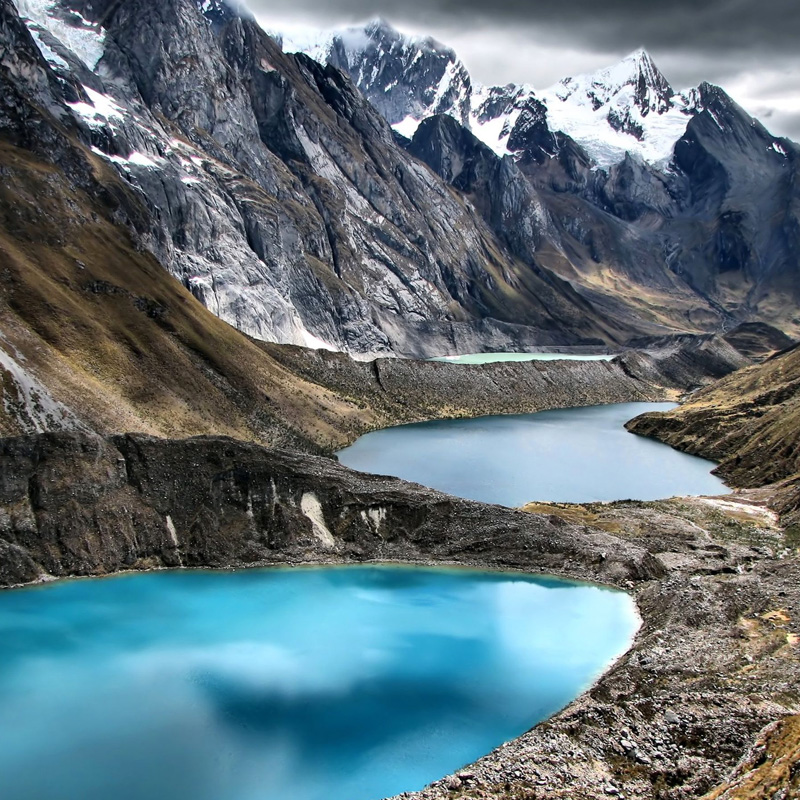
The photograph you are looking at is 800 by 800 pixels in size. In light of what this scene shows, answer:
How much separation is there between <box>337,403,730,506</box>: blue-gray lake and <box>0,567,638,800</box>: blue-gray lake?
36143 millimetres

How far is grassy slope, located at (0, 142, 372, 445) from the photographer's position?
102500 millimetres

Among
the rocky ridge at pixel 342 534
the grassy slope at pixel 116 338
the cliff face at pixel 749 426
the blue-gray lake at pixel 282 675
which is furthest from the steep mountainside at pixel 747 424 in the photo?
the blue-gray lake at pixel 282 675

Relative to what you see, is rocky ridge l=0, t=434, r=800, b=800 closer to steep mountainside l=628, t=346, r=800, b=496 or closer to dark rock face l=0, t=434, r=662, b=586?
dark rock face l=0, t=434, r=662, b=586

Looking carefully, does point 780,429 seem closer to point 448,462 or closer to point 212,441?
point 448,462

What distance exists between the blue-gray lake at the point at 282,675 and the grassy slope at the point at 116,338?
39.0 m

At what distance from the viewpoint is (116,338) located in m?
115

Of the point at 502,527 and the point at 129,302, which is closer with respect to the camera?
the point at 502,527

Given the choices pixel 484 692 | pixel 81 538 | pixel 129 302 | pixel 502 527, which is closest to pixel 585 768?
pixel 484 692

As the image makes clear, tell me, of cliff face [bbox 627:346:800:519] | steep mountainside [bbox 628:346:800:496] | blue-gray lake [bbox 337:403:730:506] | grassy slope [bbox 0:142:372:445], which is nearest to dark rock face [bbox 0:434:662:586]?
grassy slope [bbox 0:142:372:445]

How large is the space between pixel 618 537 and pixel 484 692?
29.7 metres

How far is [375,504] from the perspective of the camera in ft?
242

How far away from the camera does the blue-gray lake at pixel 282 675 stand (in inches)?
1586

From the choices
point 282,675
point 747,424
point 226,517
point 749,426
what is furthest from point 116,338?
point 747,424

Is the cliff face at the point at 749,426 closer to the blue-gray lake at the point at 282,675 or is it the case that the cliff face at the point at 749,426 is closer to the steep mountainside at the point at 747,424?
the steep mountainside at the point at 747,424
